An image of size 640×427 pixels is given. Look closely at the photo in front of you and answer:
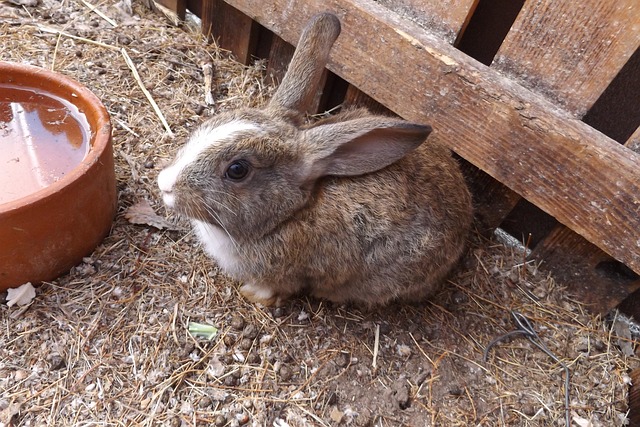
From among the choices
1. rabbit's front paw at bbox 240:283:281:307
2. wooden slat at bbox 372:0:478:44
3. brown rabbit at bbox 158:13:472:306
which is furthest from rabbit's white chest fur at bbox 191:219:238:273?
wooden slat at bbox 372:0:478:44

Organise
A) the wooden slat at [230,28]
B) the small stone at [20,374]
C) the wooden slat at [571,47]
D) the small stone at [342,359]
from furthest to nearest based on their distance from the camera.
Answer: the wooden slat at [230,28], the small stone at [342,359], the small stone at [20,374], the wooden slat at [571,47]

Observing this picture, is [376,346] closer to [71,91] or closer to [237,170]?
[237,170]

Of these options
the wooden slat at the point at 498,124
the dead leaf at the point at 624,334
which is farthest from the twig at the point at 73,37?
the dead leaf at the point at 624,334

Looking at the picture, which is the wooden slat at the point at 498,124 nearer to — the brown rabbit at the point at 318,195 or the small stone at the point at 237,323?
the brown rabbit at the point at 318,195

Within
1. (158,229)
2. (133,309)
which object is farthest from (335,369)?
(158,229)

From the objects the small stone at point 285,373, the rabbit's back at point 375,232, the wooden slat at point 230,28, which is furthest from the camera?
the wooden slat at point 230,28

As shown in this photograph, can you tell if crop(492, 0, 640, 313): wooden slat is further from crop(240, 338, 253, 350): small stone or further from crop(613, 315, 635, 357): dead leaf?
crop(240, 338, 253, 350): small stone
